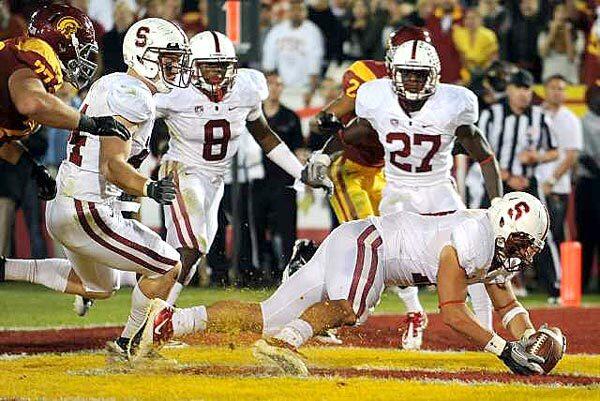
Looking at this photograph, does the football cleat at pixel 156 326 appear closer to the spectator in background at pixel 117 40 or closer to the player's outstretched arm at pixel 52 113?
the player's outstretched arm at pixel 52 113

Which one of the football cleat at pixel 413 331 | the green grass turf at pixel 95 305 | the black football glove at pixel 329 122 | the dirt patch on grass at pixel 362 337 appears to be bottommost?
the green grass turf at pixel 95 305

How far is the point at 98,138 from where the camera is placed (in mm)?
6484

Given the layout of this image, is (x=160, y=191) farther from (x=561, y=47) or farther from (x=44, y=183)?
(x=561, y=47)

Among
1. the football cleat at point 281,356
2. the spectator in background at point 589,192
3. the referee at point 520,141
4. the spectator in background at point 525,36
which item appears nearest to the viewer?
the football cleat at point 281,356

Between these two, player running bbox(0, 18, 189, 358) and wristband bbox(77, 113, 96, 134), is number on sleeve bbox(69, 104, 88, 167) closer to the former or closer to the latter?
player running bbox(0, 18, 189, 358)

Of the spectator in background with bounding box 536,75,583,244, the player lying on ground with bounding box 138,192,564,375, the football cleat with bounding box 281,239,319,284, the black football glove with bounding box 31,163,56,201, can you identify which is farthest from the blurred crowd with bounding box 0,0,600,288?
the player lying on ground with bounding box 138,192,564,375

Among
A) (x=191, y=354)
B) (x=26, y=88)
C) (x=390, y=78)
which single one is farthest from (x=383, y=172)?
(x=26, y=88)

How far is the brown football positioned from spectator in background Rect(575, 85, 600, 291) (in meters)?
5.71

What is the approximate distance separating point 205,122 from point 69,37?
1073 millimetres

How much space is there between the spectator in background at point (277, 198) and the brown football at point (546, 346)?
211 inches

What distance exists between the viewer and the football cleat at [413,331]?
7281mm

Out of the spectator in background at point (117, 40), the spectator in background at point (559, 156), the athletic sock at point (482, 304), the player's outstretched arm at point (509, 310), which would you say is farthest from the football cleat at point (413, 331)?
the spectator in background at point (117, 40)

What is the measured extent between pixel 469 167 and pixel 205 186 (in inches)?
168

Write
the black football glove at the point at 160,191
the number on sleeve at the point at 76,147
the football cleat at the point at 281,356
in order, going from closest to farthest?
the football cleat at the point at 281,356 < the black football glove at the point at 160,191 < the number on sleeve at the point at 76,147
